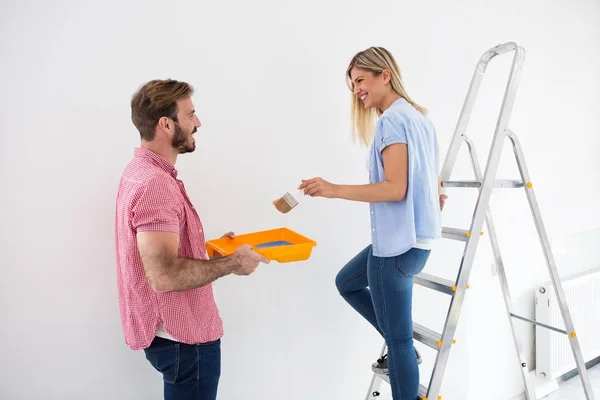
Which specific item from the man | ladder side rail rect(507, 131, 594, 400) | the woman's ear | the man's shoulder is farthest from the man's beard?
ladder side rail rect(507, 131, 594, 400)

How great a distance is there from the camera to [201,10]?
179 centimetres

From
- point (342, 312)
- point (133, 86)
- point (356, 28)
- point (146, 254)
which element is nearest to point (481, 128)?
point (356, 28)

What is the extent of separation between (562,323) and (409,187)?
88.2 inches

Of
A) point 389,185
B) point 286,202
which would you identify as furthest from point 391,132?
point 286,202

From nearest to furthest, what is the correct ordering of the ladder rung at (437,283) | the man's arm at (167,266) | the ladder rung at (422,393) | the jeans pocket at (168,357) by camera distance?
the man's arm at (167,266)
the jeans pocket at (168,357)
the ladder rung at (422,393)
the ladder rung at (437,283)

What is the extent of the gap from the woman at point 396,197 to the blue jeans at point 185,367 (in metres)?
0.60

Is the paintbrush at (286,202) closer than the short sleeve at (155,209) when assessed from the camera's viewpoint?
No

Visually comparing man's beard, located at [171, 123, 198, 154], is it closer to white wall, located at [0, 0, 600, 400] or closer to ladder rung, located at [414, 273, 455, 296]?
white wall, located at [0, 0, 600, 400]

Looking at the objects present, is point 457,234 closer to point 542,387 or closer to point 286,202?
point 286,202

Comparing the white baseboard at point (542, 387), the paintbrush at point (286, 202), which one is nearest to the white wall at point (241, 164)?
the white baseboard at point (542, 387)

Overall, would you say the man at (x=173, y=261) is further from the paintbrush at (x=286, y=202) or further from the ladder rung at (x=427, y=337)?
the ladder rung at (x=427, y=337)

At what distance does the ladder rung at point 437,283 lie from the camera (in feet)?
5.65

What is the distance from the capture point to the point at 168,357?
1323 mm

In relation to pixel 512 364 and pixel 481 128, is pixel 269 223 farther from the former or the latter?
pixel 512 364
